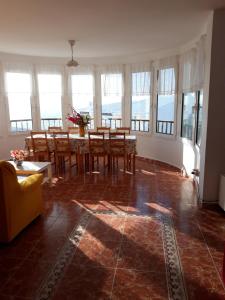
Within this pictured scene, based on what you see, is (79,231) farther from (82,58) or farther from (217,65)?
(82,58)

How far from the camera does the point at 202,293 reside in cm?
197

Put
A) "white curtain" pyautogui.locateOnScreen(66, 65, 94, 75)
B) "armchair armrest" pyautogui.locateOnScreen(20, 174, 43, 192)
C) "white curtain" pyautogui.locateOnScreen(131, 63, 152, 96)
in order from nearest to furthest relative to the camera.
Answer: "armchair armrest" pyautogui.locateOnScreen(20, 174, 43, 192)
"white curtain" pyautogui.locateOnScreen(131, 63, 152, 96)
"white curtain" pyautogui.locateOnScreen(66, 65, 94, 75)

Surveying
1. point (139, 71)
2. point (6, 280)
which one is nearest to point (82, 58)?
point (139, 71)

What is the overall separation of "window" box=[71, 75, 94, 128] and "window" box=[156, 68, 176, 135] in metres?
2.05

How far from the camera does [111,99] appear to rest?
700 centimetres

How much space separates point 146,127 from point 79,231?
4.28 metres

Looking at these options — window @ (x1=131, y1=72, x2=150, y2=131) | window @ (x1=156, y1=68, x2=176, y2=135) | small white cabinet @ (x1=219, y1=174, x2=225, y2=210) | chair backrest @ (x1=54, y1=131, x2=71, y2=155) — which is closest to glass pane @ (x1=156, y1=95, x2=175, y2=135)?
window @ (x1=156, y1=68, x2=176, y2=135)

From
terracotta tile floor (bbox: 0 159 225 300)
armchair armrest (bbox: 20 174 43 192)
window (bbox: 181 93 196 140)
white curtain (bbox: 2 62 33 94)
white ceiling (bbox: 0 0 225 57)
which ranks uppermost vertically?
white ceiling (bbox: 0 0 225 57)

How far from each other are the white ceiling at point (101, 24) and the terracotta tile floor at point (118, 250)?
2726 mm

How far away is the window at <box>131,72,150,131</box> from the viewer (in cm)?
639

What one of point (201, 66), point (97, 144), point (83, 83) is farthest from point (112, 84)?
point (201, 66)

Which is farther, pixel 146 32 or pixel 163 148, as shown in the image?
pixel 163 148

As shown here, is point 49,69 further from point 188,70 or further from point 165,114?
point 188,70

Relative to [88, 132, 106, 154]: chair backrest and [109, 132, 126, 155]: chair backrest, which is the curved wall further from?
[88, 132, 106, 154]: chair backrest
